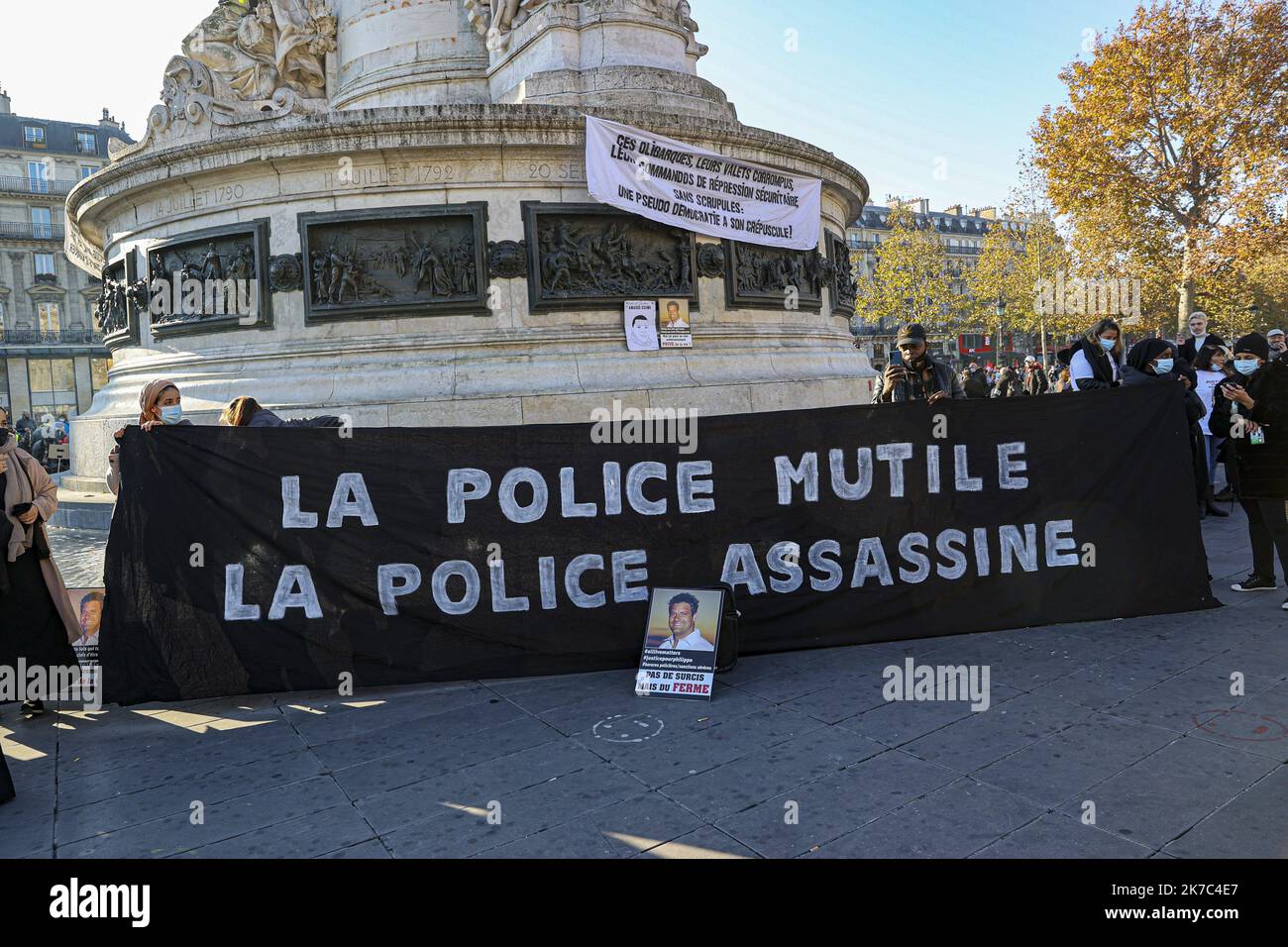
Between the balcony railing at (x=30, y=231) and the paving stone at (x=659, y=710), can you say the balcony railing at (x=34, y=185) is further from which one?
the paving stone at (x=659, y=710)

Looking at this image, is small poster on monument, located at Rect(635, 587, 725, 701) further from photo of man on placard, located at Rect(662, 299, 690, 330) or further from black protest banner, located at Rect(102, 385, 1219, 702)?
photo of man on placard, located at Rect(662, 299, 690, 330)

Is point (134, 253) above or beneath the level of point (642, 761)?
above

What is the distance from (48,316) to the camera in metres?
63.9

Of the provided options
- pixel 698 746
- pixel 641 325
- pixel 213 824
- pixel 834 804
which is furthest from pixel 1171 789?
pixel 641 325

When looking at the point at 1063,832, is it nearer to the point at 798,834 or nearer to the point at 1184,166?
the point at 798,834

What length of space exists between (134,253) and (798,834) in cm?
1240

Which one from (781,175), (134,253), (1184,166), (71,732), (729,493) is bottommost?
(71,732)

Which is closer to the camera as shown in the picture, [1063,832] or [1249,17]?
[1063,832]

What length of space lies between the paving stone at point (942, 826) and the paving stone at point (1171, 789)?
0.26 m

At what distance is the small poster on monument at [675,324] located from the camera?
11.0m

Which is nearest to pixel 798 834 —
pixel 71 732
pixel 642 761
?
pixel 642 761

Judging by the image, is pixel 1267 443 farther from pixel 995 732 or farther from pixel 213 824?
pixel 213 824

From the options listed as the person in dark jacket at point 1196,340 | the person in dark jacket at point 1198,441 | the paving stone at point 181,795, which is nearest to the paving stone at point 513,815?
the paving stone at point 181,795

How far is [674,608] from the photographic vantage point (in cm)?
535
